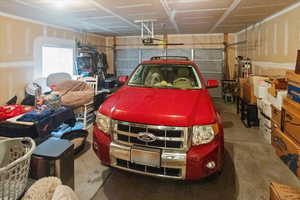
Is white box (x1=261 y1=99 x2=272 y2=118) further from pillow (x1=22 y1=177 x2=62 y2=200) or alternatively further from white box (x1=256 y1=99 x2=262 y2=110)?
pillow (x1=22 y1=177 x2=62 y2=200)

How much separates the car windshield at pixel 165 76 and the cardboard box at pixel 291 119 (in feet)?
4.19

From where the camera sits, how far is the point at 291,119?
2635mm

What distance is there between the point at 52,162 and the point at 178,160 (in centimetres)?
111

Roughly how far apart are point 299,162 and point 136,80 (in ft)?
8.24

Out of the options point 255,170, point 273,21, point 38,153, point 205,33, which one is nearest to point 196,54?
point 205,33

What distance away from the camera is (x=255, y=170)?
2635 millimetres

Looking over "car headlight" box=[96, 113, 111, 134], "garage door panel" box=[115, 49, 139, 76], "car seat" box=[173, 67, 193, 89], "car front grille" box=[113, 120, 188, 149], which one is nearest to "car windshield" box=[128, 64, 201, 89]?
"car seat" box=[173, 67, 193, 89]

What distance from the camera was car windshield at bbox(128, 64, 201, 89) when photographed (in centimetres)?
307

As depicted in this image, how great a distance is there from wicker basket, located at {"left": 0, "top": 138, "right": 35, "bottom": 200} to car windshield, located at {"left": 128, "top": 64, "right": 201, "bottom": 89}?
6.40 feet

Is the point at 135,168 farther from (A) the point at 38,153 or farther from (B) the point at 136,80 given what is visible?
(B) the point at 136,80

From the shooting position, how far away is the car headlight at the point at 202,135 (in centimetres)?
195

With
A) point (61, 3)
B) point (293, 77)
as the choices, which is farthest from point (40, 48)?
point (293, 77)

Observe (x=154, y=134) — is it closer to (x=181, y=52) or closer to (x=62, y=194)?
(x=62, y=194)

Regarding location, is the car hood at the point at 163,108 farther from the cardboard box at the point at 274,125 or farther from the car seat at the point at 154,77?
the cardboard box at the point at 274,125
